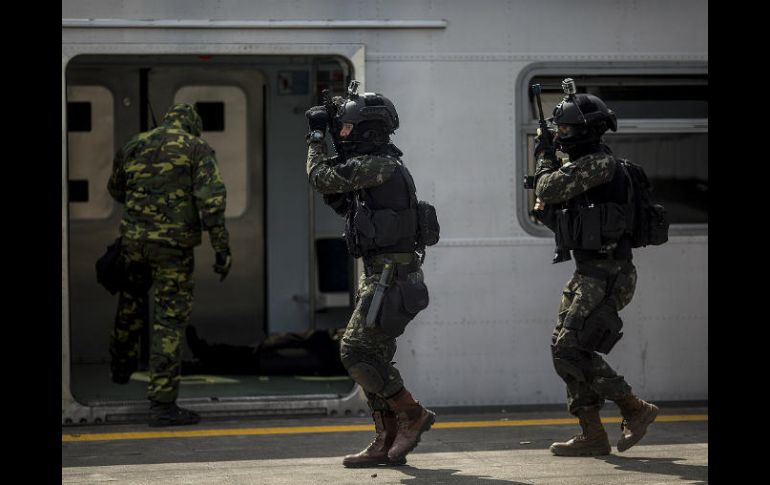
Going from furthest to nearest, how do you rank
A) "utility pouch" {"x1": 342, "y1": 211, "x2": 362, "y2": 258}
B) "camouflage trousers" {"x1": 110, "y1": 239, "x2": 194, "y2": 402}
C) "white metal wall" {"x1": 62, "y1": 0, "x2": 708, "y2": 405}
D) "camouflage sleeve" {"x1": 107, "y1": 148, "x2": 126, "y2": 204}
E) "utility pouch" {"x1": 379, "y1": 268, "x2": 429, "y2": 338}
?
"camouflage sleeve" {"x1": 107, "y1": 148, "x2": 126, "y2": 204} < "white metal wall" {"x1": 62, "y1": 0, "x2": 708, "y2": 405} < "camouflage trousers" {"x1": 110, "y1": 239, "x2": 194, "y2": 402} < "utility pouch" {"x1": 342, "y1": 211, "x2": 362, "y2": 258} < "utility pouch" {"x1": 379, "y1": 268, "x2": 429, "y2": 338}

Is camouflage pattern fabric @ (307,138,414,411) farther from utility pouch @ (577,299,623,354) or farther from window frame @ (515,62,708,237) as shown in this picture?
window frame @ (515,62,708,237)

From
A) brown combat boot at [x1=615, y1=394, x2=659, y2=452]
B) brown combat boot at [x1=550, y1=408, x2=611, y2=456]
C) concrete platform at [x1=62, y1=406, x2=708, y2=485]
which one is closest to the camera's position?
concrete platform at [x1=62, y1=406, x2=708, y2=485]

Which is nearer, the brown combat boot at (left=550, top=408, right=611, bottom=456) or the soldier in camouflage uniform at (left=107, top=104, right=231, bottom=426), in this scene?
the brown combat boot at (left=550, top=408, right=611, bottom=456)

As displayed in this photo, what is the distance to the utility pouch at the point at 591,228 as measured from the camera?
623cm

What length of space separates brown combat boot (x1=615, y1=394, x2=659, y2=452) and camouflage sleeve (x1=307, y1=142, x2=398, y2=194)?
5.56ft

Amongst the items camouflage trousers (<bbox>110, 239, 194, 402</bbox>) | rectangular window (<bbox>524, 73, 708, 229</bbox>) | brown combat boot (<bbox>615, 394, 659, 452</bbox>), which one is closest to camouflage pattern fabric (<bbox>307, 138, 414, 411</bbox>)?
brown combat boot (<bbox>615, 394, 659, 452</bbox>)

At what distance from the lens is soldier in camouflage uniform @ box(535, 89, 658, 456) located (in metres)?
6.24

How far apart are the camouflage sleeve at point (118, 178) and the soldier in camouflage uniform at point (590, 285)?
282 cm

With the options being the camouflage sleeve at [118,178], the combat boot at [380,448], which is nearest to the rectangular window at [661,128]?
the combat boot at [380,448]

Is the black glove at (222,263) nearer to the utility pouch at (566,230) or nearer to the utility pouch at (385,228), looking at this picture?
the utility pouch at (385,228)

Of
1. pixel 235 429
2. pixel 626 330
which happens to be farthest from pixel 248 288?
pixel 626 330

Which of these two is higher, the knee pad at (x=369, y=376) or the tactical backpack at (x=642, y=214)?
the tactical backpack at (x=642, y=214)
